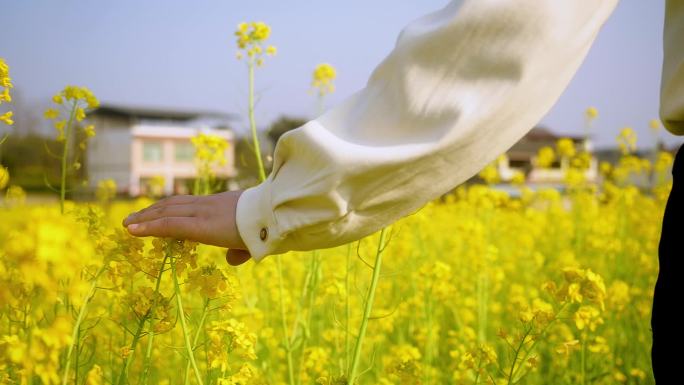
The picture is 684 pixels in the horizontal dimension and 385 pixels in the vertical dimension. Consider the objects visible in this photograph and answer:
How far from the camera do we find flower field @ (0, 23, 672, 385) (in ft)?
3.44

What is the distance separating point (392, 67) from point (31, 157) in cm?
2578

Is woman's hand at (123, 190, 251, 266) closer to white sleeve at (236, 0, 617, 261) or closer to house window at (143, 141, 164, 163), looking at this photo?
white sleeve at (236, 0, 617, 261)

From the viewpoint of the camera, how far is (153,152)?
36875mm

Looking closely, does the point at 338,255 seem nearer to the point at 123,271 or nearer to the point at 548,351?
the point at 548,351

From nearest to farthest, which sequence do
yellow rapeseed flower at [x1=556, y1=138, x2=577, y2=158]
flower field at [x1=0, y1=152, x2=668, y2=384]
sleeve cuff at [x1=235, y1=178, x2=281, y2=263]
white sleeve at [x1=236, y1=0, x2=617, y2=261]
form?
white sleeve at [x1=236, y1=0, x2=617, y2=261], sleeve cuff at [x1=235, y1=178, x2=281, y2=263], flower field at [x1=0, y1=152, x2=668, y2=384], yellow rapeseed flower at [x1=556, y1=138, x2=577, y2=158]

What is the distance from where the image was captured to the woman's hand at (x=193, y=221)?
0.93m

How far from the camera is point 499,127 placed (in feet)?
2.65

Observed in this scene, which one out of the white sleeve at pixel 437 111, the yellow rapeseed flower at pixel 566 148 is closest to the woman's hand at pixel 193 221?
the white sleeve at pixel 437 111

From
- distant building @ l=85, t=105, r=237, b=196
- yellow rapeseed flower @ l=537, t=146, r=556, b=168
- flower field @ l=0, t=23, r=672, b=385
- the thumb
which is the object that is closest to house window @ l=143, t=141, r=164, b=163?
distant building @ l=85, t=105, r=237, b=196

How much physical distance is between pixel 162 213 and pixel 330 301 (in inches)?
67.0

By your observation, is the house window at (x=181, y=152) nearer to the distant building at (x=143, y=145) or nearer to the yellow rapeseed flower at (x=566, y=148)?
the distant building at (x=143, y=145)

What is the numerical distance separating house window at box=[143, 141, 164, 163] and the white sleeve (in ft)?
123

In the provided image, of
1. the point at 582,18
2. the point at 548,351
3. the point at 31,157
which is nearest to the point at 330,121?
the point at 582,18

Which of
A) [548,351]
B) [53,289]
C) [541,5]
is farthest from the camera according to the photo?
[548,351]
